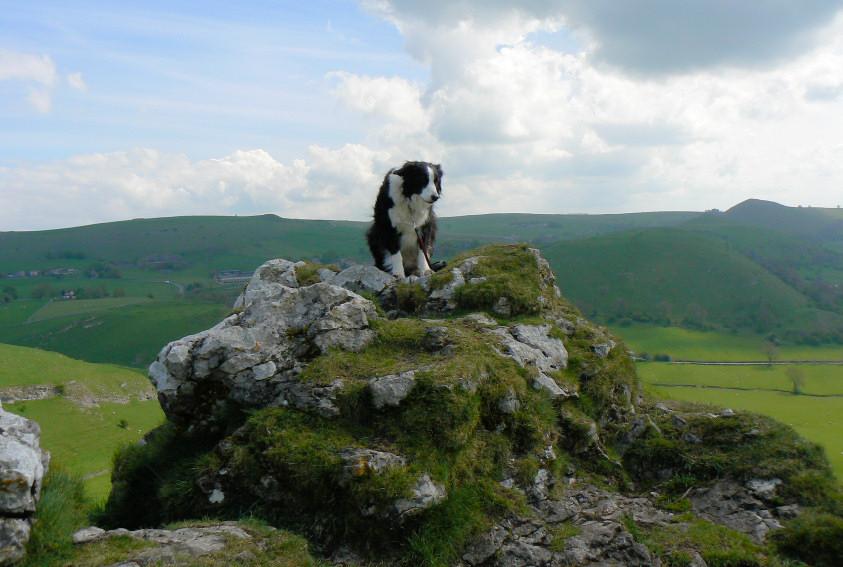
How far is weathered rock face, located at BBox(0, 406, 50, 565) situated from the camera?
4230 millimetres

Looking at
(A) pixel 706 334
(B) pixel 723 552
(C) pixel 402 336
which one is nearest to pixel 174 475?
(C) pixel 402 336

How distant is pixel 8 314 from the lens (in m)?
136

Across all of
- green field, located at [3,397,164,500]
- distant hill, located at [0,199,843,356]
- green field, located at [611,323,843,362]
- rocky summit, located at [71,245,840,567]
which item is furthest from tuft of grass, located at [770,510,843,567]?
distant hill, located at [0,199,843,356]

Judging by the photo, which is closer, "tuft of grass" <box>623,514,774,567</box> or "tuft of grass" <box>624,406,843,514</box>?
"tuft of grass" <box>623,514,774,567</box>

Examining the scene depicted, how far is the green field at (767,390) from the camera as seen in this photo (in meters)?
56.2

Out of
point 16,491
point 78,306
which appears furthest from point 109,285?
point 16,491

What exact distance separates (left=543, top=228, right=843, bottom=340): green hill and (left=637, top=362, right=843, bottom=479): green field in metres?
38.0

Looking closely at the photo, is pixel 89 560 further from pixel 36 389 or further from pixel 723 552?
pixel 36 389

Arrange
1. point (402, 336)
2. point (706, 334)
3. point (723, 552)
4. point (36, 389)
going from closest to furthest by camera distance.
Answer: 1. point (723, 552)
2. point (402, 336)
3. point (36, 389)
4. point (706, 334)

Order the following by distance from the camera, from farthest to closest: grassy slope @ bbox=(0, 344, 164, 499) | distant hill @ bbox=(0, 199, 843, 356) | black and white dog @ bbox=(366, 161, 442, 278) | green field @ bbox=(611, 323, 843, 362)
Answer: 1. distant hill @ bbox=(0, 199, 843, 356)
2. green field @ bbox=(611, 323, 843, 362)
3. grassy slope @ bbox=(0, 344, 164, 499)
4. black and white dog @ bbox=(366, 161, 442, 278)

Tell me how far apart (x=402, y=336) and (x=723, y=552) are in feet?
16.7

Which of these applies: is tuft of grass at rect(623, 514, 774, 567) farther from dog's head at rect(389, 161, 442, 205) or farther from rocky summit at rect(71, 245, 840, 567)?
dog's head at rect(389, 161, 442, 205)

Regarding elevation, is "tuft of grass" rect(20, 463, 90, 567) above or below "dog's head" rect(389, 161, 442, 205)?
below

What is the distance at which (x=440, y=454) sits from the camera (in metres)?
6.07
